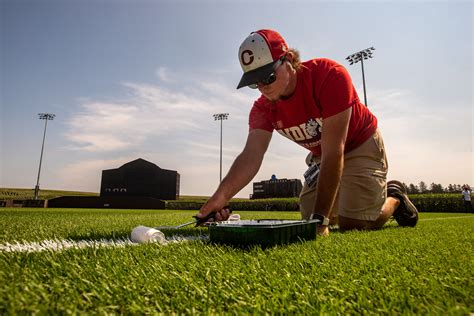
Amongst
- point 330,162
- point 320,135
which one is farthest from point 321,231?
point 320,135

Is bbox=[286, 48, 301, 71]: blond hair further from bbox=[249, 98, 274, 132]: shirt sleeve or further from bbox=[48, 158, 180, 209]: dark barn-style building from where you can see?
bbox=[48, 158, 180, 209]: dark barn-style building

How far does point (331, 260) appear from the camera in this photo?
1.44m

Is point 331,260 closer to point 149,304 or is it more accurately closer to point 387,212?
point 149,304

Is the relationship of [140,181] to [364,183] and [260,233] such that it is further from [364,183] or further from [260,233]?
[260,233]

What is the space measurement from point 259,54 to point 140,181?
5297cm

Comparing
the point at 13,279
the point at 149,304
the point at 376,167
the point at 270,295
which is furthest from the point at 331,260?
the point at 376,167

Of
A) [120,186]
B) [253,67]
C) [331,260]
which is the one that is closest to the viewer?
[331,260]

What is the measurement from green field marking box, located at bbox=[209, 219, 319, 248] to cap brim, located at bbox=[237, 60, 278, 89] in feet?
4.15

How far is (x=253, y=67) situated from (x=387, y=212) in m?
2.32

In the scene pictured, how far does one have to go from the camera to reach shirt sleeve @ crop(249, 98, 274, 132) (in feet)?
11.2

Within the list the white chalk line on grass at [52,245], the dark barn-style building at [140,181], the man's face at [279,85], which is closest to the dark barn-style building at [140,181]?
the dark barn-style building at [140,181]

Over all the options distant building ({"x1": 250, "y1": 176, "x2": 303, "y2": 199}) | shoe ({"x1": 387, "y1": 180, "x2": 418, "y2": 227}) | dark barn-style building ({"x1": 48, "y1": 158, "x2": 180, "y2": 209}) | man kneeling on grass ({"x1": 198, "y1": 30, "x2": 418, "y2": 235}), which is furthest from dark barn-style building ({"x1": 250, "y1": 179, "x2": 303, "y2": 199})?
man kneeling on grass ({"x1": 198, "y1": 30, "x2": 418, "y2": 235})

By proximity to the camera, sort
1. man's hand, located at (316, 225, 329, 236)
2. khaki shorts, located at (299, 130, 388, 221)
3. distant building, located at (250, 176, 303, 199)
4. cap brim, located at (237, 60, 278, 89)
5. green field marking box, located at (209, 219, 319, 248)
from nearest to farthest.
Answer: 1. green field marking box, located at (209, 219, 319, 248)
2. man's hand, located at (316, 225, 329, 236)
3. cap brim, located at (237, 60, 278, 89)
4. khaki shorts, located at (299, 130, 388, 221)
5. distant building, located at (250, 176, 303, 199)

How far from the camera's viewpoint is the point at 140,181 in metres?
52.4
